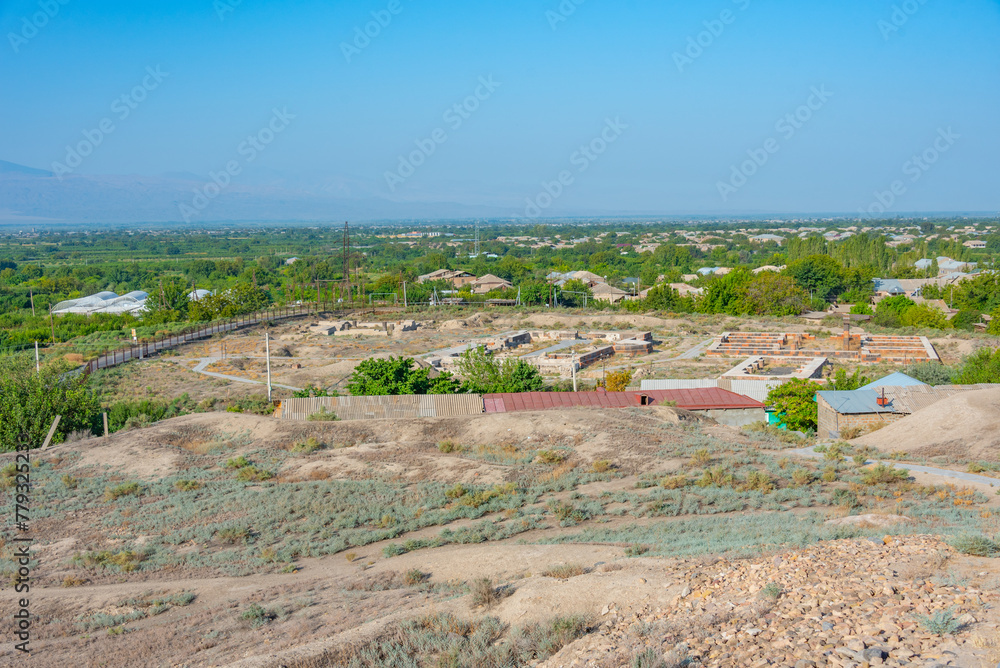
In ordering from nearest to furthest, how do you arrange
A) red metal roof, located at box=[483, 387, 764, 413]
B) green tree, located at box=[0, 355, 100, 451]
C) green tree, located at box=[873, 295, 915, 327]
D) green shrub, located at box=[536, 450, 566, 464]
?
green shrub, located at box=[536, 450, 566, 464], green tree, located at box=[0, 355, 100, 451], red metal roof, located at box=[483, 387, 764, 413], green tree, located at box=[873, 295, 915, 327]

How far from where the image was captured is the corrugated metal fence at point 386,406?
2064cm

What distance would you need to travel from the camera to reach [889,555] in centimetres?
825

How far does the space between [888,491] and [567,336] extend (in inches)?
1312

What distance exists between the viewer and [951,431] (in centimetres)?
1692

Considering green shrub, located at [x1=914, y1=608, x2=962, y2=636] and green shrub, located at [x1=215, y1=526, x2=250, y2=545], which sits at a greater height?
green shrub, located at [x1=914, y1=608, x2=962, y2=636]

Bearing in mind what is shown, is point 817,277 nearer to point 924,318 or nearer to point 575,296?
point 924,318

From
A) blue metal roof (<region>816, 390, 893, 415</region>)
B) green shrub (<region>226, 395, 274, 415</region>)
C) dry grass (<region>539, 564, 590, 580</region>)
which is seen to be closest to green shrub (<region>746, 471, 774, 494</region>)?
dry grass (<region>539, 564, 590, 580</region>)

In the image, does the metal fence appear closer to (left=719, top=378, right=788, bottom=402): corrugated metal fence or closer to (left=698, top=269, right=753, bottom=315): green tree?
(left=719, top=378, right=788, bottom=402): corrugated metal fence

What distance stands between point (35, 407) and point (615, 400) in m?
16.1

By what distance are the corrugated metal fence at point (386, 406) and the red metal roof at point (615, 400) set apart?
32.1 inches

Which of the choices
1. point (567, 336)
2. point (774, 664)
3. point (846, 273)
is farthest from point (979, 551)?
point (846, 273)

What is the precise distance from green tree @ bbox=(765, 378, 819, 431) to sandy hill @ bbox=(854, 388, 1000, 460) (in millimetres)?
2644

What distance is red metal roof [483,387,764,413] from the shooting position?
21.9 m

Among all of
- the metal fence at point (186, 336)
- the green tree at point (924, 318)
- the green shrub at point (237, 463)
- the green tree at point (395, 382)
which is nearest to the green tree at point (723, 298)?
the green tree at point (924, 318)
